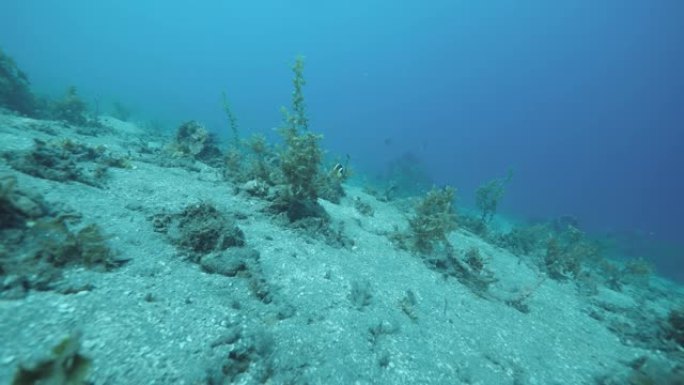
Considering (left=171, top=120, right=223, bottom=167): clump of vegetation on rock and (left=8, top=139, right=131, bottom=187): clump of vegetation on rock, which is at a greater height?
(left=171, top=120, right=223, bottom=167): clump of vegetation on rock

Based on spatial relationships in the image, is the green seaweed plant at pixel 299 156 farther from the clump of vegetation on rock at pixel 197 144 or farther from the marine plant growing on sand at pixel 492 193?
the marine plant growing on sand at pixel 492 193

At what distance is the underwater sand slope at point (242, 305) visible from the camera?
4.24 metres

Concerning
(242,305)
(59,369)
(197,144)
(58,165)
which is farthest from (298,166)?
(197,144)

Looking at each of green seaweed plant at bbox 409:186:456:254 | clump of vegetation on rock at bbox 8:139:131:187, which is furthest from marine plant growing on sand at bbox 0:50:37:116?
green seaweed plant at bbox 409:186:456:254

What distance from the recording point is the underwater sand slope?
4.24m

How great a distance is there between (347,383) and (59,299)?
4.34 metres

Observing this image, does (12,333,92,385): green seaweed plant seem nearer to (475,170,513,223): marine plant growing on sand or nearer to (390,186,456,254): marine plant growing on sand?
(390,186,456,254): marine plant growing on sand

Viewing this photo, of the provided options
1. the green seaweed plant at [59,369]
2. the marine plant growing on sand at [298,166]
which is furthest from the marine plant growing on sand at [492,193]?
the green seaweed plant at [59,369]

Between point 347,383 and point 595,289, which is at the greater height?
point 595,289

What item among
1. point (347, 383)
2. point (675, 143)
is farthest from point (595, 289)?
point (675, 143)

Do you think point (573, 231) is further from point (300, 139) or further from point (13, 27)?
point (13, 27)

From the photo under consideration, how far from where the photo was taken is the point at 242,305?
18.8 ft

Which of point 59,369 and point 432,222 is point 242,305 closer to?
point 59,369

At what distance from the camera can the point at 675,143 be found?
182250 mm
